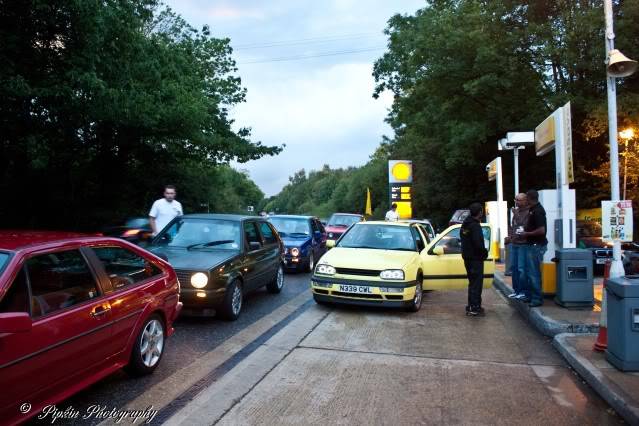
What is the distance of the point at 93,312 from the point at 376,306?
16.5ft

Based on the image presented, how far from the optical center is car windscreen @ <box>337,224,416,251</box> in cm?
951

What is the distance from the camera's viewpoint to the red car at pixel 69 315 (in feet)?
11.4

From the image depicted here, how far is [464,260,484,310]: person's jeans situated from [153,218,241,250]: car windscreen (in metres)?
3.60

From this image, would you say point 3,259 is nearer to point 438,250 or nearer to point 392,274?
point 392,274

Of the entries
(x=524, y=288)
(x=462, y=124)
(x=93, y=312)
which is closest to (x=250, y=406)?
(x=93, y=312)

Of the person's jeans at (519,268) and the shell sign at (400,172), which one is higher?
the shell sign at (400,172)

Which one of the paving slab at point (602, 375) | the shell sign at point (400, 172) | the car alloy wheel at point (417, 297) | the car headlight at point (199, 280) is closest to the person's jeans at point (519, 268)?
the car alloy wheel at point (417, 297)

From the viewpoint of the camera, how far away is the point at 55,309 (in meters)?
3.92

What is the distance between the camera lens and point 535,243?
26.3ft

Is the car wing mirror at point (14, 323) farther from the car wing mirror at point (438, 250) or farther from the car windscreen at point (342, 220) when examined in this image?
the car windscreen at point (342, 220)

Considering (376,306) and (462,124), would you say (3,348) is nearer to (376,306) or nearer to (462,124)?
(376,306)

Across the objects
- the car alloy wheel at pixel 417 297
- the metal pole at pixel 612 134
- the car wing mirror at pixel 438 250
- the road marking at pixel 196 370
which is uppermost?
the metal pole at pixel 612 134

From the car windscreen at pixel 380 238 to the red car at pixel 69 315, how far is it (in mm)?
4796

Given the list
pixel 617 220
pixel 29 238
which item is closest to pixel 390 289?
pixel 617 220
